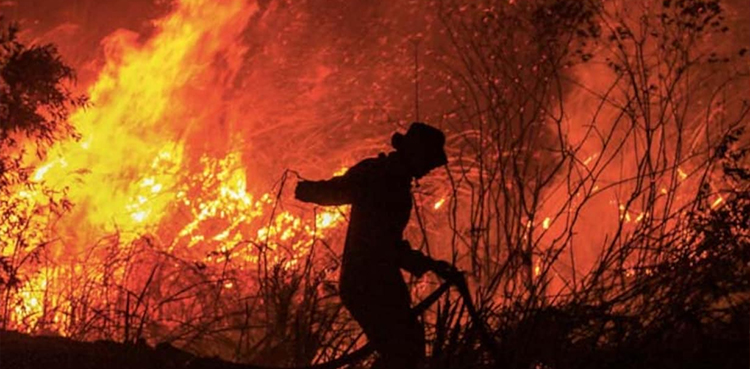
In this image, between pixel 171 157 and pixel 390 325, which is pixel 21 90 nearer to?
pixel 390 325

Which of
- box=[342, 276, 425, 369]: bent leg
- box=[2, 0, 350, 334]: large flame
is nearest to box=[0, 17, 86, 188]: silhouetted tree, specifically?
box=[2, 0, 350, 334]: large flame

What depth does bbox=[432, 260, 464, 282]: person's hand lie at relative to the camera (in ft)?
19.0

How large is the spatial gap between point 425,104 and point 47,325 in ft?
29.1

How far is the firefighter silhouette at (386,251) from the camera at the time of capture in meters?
5.95

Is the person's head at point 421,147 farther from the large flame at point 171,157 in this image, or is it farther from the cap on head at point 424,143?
the large flame at point 171,157

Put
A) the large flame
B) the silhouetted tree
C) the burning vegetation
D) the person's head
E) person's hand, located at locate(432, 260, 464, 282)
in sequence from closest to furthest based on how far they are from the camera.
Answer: person's hand, located at locate(432, 260, 464, 282)
the person's head
the silhouetted tree
the burning vegetation
the large flame

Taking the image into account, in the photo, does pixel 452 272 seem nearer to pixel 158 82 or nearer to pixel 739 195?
pixel 739 195

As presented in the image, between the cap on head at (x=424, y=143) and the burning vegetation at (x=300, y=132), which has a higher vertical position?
the burning vegetation at (x=300, y=132)

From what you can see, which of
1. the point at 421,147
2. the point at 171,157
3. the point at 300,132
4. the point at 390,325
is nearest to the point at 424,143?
the point at 421,147

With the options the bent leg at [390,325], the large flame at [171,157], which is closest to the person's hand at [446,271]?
the bent leg at [390,325]

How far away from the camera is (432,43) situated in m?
16.8

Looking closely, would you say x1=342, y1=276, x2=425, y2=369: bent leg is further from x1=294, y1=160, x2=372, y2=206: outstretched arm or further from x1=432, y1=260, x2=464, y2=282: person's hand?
x1=294, y1=160, x2=372, y2=206: outstretched arm

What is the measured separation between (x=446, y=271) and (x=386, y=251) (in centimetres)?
42

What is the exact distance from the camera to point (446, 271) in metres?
5.79
